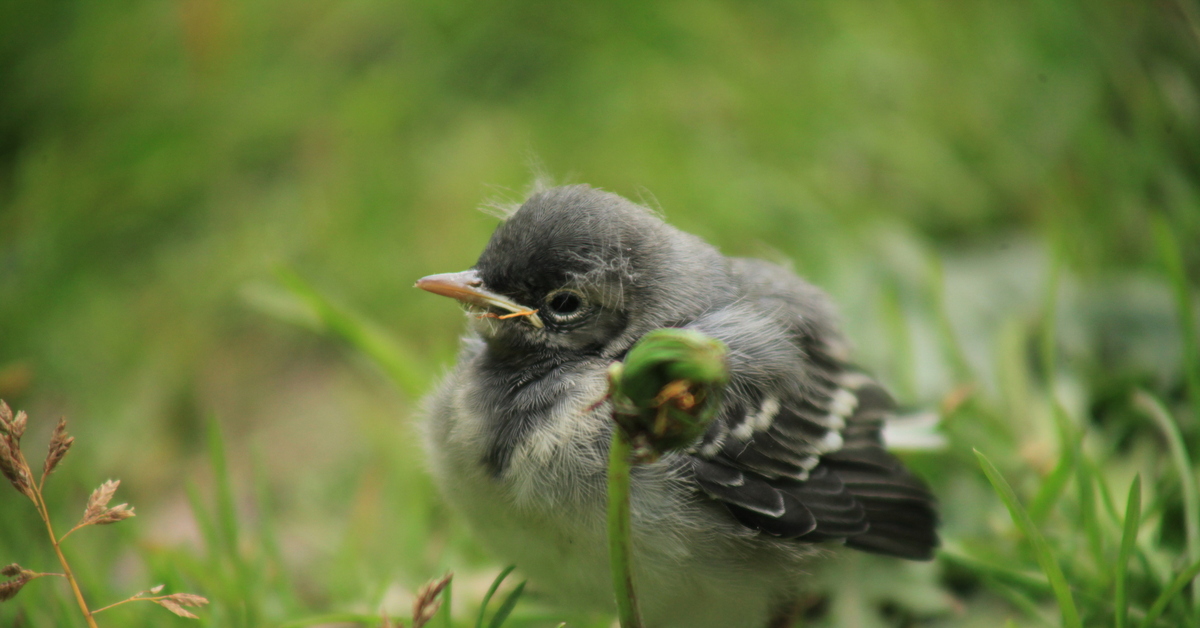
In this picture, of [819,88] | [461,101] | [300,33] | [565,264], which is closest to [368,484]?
[565,264]

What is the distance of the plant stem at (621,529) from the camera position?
1387 mm

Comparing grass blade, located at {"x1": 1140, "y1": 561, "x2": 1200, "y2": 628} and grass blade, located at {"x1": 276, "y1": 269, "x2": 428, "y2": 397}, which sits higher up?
grass blade, located at {"x1": 276, "y1": 269, "x2": 428, "y2": 397}

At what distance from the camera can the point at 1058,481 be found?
7.76 feet

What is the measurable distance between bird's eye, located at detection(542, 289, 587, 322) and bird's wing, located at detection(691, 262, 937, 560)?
31cm

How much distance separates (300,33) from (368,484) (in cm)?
280

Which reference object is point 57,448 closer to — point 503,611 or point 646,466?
point 503,611

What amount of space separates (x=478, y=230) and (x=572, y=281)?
197cm

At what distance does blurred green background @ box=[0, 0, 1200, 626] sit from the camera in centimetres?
255

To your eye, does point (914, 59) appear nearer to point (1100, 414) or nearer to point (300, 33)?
point (1100, 414)

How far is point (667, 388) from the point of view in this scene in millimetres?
1241

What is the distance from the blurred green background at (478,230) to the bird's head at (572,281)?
0.44 m

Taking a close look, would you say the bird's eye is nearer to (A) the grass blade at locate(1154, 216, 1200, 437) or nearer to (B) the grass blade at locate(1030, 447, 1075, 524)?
(B) the grass blade at locate(1030, 447, 1075, 524)

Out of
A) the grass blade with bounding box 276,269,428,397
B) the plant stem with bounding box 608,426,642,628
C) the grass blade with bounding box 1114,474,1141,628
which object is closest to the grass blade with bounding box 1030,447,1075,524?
Result: the grass blade with bounding box 1114,474,1141,628

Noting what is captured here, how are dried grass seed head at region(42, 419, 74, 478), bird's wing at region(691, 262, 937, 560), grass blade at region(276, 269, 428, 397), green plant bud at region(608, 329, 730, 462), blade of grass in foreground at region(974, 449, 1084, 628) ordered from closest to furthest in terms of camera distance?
green plant bud at region(608, 329, 730, 462), dried grass seed head at region(42, 419, 74, 478), blade of grass in foreground at region(974, 449, 1084, 628), bird's wing at region(691, 262, 937, 560), grass blade at region(276, 269, 428, 397)
